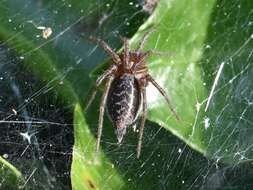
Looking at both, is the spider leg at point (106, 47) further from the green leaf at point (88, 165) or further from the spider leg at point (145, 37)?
the green leaf at point (88, 165)

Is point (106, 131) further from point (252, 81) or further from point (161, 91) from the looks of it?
point (252, 81)

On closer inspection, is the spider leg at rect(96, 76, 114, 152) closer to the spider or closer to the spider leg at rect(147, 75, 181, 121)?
the spider

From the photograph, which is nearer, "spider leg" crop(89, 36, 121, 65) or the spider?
the spider

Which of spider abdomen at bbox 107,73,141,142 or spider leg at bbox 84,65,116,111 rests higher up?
spider leg at bbox 84,65,116,111

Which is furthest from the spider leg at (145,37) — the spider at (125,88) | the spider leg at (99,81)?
the spider leg at (99,81)

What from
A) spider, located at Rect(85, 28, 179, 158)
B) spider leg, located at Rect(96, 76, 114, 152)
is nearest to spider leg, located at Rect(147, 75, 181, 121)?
spider, located at Rect(85, 28, 179, 158)

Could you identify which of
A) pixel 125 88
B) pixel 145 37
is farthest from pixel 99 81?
pixel 145 37

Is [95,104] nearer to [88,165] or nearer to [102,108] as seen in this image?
[102,108]

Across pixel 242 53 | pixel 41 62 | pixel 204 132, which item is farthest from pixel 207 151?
pixel 41 62
